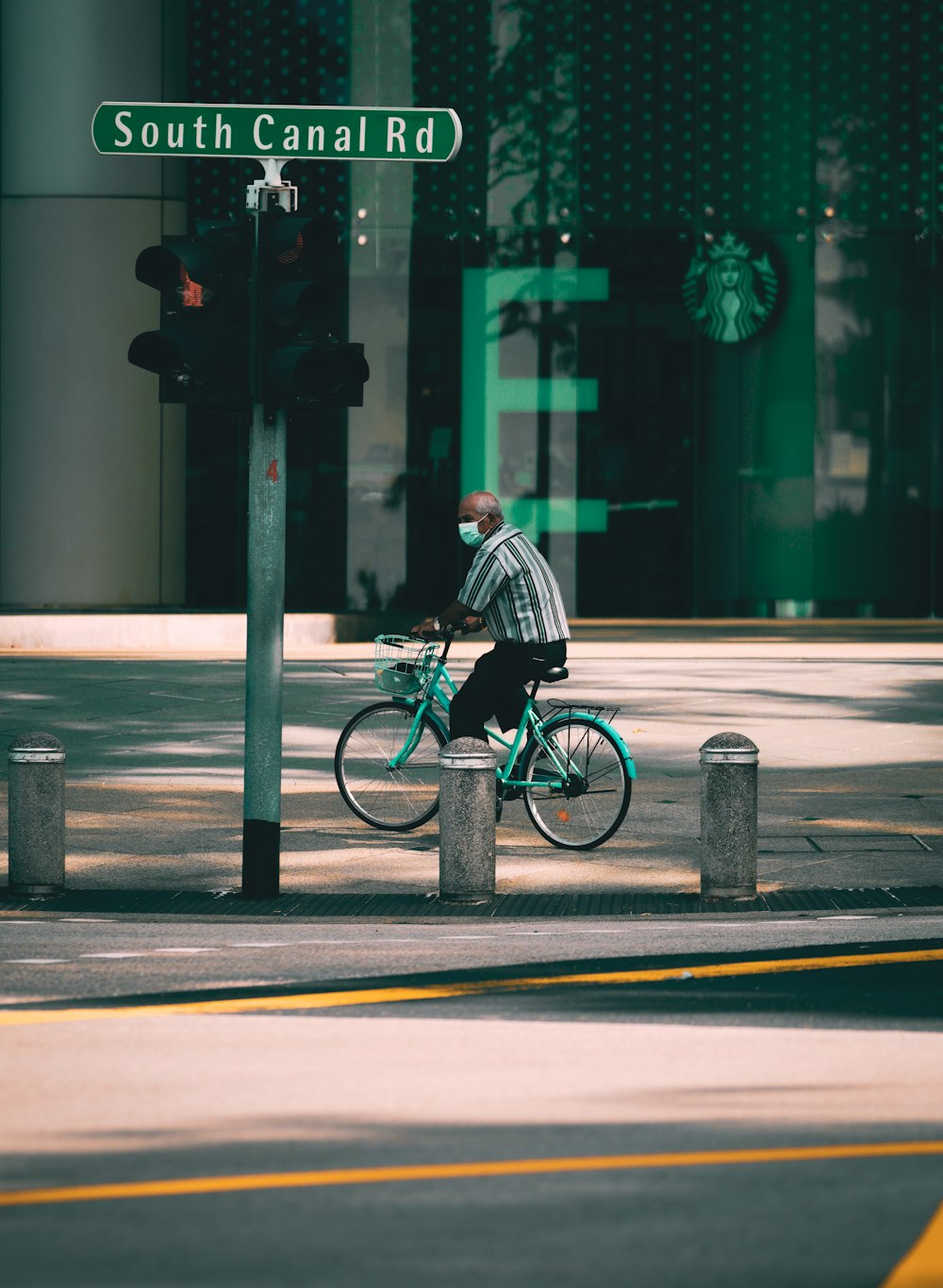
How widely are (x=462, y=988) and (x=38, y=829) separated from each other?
9.77 feet

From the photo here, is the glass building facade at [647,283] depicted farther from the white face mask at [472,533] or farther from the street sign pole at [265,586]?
the street sign pole at [265,586]

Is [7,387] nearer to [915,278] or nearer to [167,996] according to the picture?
[915,278]

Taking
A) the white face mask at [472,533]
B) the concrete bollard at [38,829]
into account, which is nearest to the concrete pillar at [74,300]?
the white face mask at [472,533]

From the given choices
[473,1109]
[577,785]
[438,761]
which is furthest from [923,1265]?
[438,761]

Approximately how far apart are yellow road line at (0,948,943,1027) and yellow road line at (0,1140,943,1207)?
6.70ft

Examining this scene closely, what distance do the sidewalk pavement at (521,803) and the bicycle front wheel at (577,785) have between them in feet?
0.41

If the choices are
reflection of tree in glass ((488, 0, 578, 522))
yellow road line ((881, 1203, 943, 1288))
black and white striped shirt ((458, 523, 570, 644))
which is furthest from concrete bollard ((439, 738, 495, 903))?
reflection of tree in glass ((488, 0, 578, 522))

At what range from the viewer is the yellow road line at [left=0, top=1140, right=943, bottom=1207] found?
495cm

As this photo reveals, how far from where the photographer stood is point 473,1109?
5.74 meters

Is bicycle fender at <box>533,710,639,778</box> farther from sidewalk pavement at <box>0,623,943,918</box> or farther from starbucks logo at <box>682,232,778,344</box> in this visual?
starbucks logo at <box>682,232,778,344</box>

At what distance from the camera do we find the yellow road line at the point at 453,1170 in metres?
4.95

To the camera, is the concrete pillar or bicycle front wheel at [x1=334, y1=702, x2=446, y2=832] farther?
the concrete pillar

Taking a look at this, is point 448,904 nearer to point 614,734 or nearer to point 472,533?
point 614,734

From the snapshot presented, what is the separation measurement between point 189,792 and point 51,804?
10.1 ft
